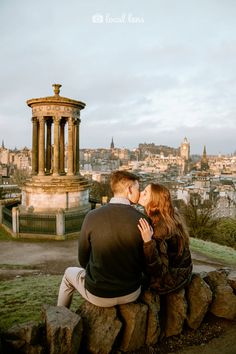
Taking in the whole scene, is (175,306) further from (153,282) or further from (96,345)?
(96,345)

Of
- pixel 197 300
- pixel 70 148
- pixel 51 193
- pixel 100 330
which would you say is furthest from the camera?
pixel 70 148

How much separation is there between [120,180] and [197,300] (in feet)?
6.36

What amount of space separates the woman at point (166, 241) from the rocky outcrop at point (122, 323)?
21 centimetres

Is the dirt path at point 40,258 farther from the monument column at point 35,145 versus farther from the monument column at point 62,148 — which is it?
the monument column at point 62,148

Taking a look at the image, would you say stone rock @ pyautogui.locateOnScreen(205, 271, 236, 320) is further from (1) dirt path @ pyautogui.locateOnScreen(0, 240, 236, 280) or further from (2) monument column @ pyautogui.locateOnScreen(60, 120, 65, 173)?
(2) monument column @ pyautogui.locateOnScreen(60, 120, 65, 173)

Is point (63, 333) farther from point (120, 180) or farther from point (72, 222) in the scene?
point (72, 222)

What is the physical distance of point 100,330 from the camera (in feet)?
11.4

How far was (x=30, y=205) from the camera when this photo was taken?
52.7 feet

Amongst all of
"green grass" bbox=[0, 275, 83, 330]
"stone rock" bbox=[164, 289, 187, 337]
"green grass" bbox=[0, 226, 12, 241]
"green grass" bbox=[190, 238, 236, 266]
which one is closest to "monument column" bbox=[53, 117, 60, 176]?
"green grass" bbox=[0, 226, 12, 241]

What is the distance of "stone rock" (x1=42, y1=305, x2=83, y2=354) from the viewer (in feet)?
10.5

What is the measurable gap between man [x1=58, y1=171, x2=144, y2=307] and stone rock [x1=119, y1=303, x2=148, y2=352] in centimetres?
10

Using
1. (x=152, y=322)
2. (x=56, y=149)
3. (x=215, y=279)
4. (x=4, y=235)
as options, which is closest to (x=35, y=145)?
(x=56, y=149)

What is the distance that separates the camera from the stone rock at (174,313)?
156 inches

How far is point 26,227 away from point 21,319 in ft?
31.2
